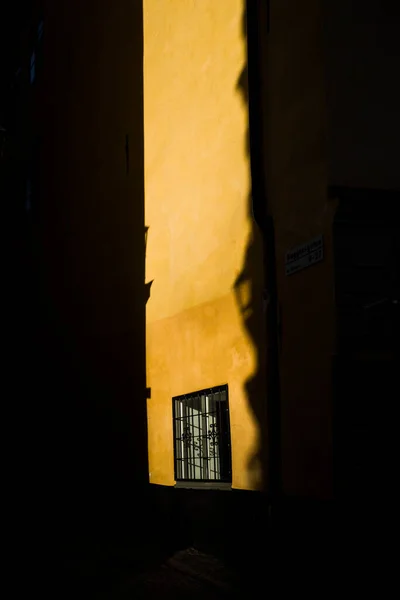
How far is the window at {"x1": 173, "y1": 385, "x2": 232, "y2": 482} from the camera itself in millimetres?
7777

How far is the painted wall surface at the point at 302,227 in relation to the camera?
20.1ft

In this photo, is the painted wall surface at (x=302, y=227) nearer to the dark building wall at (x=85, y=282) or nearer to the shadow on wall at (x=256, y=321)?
the shadow on wall at (x=256, y=321)

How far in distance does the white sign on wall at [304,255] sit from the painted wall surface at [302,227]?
0.05 meters

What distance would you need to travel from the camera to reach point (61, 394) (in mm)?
12695

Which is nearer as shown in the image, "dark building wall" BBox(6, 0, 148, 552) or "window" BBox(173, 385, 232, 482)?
"window" BBox(173, 385, 232, 482)

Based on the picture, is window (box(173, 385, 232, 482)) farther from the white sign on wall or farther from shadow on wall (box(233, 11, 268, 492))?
the white sign on wall

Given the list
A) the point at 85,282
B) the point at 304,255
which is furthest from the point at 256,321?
the point at 85,282

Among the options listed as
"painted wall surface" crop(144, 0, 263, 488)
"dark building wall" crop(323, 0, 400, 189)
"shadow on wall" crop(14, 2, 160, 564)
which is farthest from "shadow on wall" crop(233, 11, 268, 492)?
"shadow on wall" crop(14, 2, 160, 564)

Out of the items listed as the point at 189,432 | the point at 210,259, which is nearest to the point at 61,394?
the point at 189,432

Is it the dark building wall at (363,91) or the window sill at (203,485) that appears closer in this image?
the dark building wall at (363,91)

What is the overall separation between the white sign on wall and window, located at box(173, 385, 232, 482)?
166cm

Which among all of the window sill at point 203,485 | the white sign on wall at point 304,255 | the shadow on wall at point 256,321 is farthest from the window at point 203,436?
the white sign on wall at point 304,255

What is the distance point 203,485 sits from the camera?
317 inches

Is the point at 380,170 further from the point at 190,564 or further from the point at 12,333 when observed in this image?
the point at 12,333
